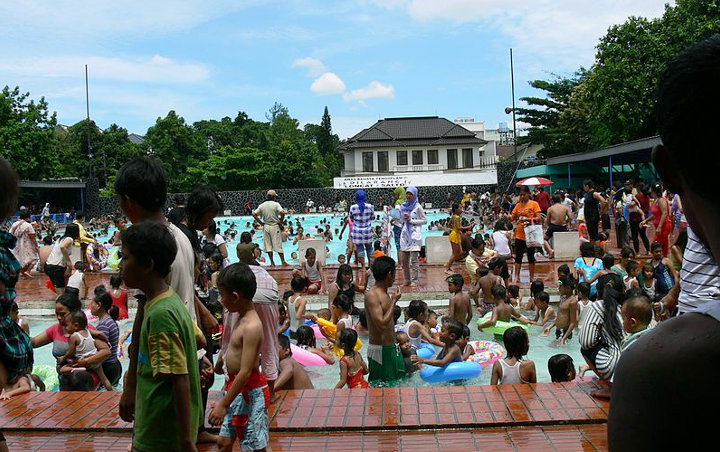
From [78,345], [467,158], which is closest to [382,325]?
[78,345]

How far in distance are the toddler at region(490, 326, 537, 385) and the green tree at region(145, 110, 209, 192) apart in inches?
1909

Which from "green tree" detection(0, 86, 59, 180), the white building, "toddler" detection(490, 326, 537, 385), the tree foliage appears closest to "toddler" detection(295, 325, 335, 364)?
"toddler" detection(490, 326, 537, 385)

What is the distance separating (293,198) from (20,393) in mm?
42175

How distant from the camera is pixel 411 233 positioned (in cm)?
1207

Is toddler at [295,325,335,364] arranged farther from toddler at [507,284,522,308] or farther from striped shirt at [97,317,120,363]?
toddler at [507,284,522,308]

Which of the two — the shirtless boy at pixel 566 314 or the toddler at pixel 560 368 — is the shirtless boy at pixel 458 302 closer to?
the shirtless boy at pixel 566 314

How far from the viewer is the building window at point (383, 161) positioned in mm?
53875

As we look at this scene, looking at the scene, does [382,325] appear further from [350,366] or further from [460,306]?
[460,306]

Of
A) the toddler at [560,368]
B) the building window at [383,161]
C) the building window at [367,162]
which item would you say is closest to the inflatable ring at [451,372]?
the toddler at [560,368]

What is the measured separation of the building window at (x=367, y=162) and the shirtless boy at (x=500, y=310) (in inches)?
1783

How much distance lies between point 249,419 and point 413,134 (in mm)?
52240

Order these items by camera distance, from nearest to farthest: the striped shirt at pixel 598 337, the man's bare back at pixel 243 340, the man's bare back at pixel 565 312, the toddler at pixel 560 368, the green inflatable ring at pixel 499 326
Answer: the man's bare back at pixel 243 340
the striped shirt at pixel 598 337
the toddler at pixel 560 368
the man's bare back at pixel 565 312
the green inflatable ring at pixel 499 326

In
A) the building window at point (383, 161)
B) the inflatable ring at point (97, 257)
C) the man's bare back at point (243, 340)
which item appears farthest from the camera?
the building window at point (383, 161)

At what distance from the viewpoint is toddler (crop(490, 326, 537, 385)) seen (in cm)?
582
